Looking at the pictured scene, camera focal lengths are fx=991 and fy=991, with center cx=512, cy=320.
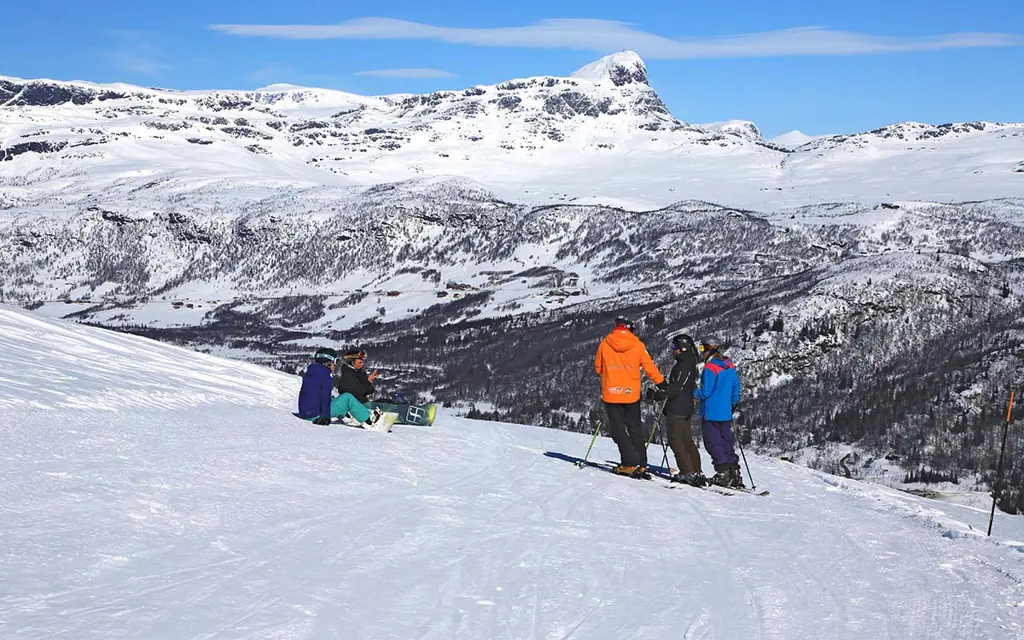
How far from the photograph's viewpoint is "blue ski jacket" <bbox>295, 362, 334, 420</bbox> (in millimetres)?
19172

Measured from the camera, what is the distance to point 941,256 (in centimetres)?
11294

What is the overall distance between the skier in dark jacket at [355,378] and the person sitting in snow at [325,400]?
17 centimetres

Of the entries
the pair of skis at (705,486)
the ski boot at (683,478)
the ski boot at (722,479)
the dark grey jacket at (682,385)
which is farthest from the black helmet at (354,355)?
the ski boot at (722,479)

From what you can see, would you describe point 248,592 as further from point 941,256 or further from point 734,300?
point 734,300

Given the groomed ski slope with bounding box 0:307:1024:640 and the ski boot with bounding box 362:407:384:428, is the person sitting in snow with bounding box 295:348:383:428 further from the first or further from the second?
the groomed ski slope with bounding box 0:307:1024:640

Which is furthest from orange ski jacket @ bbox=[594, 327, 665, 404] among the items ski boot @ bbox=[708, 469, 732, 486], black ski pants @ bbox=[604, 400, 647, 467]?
ski boot @ bbox=[708, 469, 732, 486]

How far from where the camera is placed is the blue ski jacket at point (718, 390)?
16500mm

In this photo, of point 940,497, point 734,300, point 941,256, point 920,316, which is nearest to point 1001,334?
point 920,316

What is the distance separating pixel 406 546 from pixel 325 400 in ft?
31.5

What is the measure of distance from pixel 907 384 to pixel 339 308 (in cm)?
13362

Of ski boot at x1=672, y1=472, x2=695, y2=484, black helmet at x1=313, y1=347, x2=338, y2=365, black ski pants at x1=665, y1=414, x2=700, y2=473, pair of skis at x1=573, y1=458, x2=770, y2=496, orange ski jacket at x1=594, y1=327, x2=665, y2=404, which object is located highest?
orange ski jacket at x1=594, y1=327, x2=665, y2=404

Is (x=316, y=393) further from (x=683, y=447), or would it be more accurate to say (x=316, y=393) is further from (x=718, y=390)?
(x=718, y=390)

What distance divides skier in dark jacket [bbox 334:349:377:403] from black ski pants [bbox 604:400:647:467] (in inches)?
221

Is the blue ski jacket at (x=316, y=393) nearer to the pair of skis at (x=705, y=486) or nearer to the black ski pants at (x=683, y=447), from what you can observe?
the pair of skis at (x=705, y=486)
